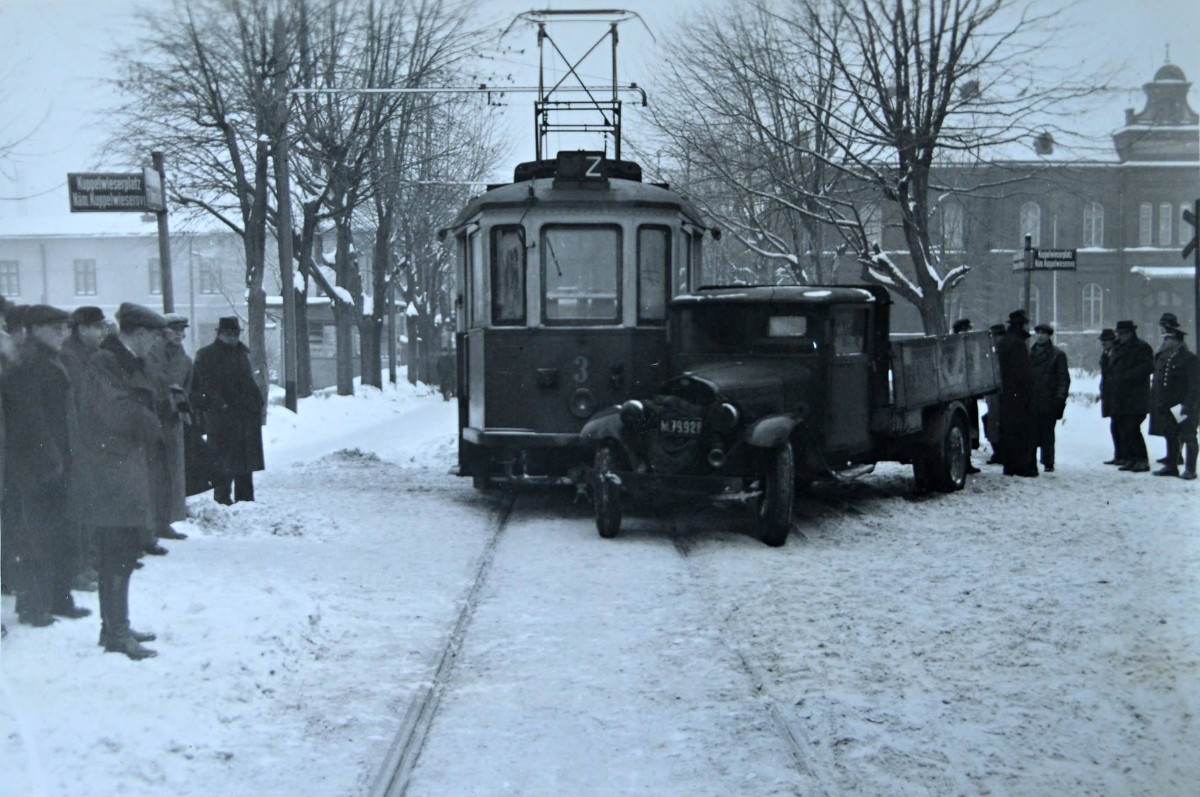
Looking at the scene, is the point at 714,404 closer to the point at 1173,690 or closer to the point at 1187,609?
the point at 1187,609

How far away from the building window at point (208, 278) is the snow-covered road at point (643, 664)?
2726mm

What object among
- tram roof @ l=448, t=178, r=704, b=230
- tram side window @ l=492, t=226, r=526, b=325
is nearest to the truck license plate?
tram side window @ l=492, t=226, r=526, b=325

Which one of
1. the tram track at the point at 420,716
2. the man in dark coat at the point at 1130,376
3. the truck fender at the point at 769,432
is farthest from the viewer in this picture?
the man in dark coat at the point at 1130,376

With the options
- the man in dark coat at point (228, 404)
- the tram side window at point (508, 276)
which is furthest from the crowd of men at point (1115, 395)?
the man in dark coat at point (228, 404)

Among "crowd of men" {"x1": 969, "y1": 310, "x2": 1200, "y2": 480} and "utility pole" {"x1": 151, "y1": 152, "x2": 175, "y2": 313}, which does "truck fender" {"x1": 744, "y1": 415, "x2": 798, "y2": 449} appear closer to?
"utility pole" {"x1": 151, "y1": 152, "x2": 175, "y2": 313}

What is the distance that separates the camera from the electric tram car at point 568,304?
11359 mm

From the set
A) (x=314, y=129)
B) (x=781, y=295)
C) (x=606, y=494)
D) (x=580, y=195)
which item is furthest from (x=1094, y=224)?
(x=314, y=129)

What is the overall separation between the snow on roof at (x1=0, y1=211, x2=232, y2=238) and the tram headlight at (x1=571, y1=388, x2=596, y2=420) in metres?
4.89

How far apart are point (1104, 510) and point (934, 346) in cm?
232

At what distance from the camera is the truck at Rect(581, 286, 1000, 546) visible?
33.1 ft

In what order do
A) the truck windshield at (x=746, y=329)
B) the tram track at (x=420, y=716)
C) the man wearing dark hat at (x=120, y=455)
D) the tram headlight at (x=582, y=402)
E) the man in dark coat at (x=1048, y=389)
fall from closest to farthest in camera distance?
the tram track at (x=420, y=716)
the man wearing dark hat at (x=120, y=455)
the truck windshield at (x=746, y=329)
the tram headlight at (x=582, y=402)
the man in dark coat at (x=1048, y=389)

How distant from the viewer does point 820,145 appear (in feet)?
65.8

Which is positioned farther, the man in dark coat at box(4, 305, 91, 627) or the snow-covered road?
the man in dark coat at box(4, 305, 91, 627)

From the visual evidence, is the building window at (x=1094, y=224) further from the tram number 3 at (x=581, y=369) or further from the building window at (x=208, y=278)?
the building window at (x=208, y=278)
